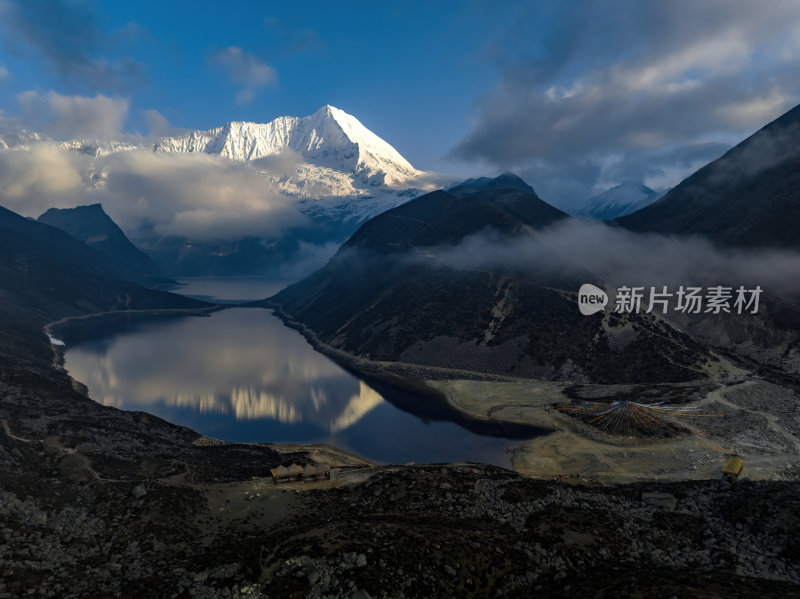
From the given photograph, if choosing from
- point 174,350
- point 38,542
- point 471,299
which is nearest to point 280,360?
point 174,350

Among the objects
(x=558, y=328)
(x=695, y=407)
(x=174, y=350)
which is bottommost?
(x=174, y=350)

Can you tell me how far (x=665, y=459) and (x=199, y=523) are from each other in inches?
2902

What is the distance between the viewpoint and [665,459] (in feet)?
263

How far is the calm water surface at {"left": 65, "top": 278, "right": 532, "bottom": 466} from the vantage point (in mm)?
98312

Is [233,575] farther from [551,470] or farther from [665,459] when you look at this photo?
[665,459]
